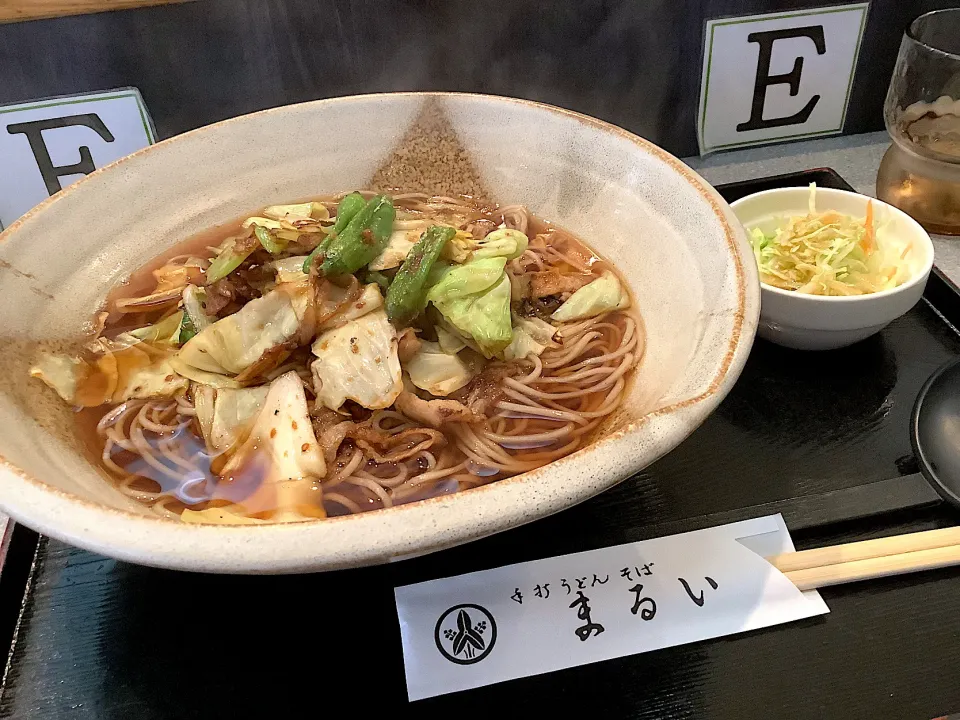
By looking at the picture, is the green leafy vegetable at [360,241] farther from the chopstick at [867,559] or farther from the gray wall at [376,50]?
the chopstick at [867,559]

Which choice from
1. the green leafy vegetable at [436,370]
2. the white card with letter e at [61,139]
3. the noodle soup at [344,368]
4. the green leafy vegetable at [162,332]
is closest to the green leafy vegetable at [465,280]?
the noodle soup at [344,368]

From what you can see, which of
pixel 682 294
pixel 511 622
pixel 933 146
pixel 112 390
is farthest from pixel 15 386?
pixel 933 146

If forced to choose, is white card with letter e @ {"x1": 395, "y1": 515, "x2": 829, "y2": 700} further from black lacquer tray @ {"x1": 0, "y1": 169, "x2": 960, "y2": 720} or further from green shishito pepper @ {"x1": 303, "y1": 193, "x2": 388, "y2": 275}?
green shishito pepper @ {"x1": 303, "y1": 193, "x2": 388, "y2": 275}

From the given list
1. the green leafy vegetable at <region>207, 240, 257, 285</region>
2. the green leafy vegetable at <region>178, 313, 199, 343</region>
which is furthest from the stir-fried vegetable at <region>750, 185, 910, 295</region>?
the green leafy vegetable at <region>178, 313, 199, 343</region>

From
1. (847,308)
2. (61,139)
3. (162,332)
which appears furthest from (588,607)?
(61,139)

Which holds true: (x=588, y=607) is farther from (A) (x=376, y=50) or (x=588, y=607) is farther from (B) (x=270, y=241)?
(A) (x=376, y=50)
